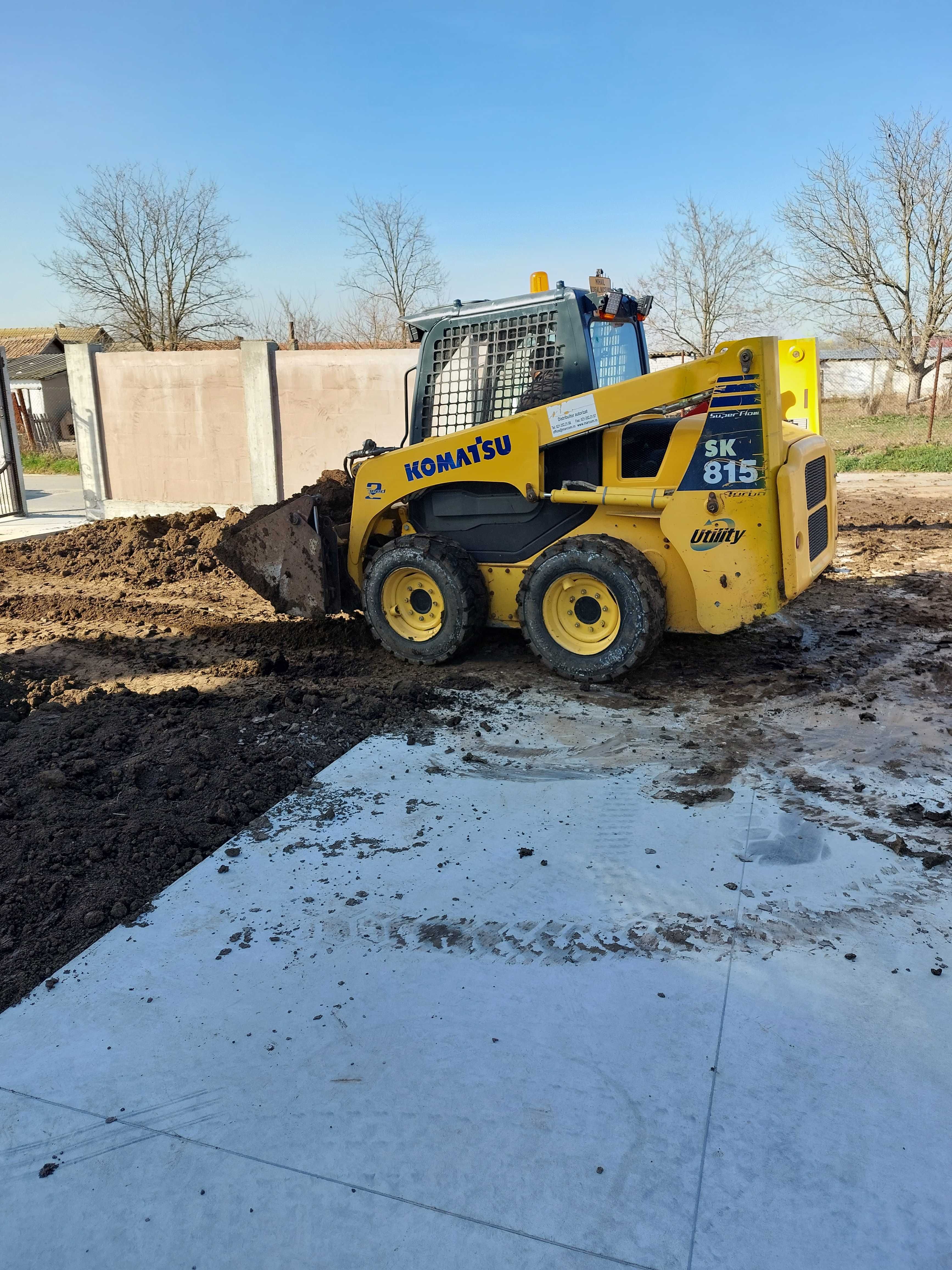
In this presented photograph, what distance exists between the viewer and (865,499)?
1316 cm

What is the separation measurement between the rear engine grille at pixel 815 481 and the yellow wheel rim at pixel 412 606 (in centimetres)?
247

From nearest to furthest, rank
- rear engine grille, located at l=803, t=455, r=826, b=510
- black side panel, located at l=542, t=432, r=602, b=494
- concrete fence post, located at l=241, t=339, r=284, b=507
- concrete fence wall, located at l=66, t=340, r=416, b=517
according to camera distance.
Result: rear engine grille, located at l=803, t=455, r=826, b=510, black side panel, located at l=542, t=432, r=602, b=494, concrete fence wall, located at l=66, t=340, r=416, b=517, concrete fence post, located at l=241, t=339, r=284, b=507

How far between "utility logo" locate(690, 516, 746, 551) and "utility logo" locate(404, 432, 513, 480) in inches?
52.3

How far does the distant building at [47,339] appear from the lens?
3584 centimetres

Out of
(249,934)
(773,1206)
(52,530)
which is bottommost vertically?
(773,1206)

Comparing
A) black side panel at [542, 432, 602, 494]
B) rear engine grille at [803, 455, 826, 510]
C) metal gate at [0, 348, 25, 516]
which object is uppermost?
metal gate at [0, 348, 25, 516]

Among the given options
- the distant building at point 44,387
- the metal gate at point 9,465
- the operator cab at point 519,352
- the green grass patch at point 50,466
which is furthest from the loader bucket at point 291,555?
the distant building at point 44,387

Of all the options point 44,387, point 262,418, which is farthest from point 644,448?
point 44,387

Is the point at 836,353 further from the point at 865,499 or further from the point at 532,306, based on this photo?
the point at 532,306

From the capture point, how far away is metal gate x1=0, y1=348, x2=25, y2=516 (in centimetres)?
1357

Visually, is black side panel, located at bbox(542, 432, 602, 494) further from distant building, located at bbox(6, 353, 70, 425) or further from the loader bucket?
distant building, located at bbox(6, 353, 70, 425)

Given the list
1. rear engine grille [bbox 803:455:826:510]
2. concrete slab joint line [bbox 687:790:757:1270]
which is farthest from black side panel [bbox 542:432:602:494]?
concrete slab joint line [bbox 687:790:757:1270]

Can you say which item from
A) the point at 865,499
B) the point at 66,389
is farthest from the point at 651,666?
the point at 66,389

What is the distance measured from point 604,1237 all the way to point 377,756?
302 centimetres
